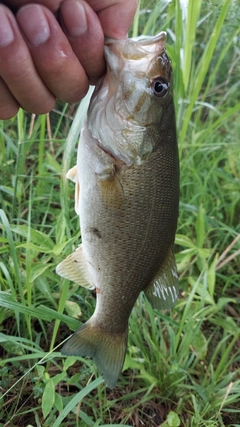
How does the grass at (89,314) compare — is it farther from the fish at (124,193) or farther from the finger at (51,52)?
the finger at (51,52)

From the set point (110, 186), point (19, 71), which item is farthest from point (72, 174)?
point (19, 71)

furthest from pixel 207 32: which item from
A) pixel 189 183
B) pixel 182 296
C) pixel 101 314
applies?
pixel 101 314

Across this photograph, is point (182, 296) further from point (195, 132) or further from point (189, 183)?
point (195, 132)

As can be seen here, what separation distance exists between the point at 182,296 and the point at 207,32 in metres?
1.69

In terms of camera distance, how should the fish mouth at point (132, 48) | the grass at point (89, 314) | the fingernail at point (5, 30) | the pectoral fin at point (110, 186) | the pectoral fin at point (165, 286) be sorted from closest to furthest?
the fingernail at point (5, 30) → the fish mouth at point (132, 48) → the pectoral fin at point (110, 186) → the pectoral fin at point (165, 286) → the grass at point (89, 314)

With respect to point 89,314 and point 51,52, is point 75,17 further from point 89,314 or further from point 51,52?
point 89,314

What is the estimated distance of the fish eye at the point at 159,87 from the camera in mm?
1230

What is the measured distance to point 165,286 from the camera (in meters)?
1.42

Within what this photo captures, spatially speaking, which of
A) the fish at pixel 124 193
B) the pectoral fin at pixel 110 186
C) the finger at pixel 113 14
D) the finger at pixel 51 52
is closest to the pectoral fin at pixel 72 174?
the fish at pixel 124 193

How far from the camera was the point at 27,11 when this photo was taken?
41.0 inches

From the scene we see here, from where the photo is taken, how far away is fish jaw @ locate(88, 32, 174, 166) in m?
1.18

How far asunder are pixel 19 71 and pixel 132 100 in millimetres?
319

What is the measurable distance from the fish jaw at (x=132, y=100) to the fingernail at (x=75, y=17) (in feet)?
0.30

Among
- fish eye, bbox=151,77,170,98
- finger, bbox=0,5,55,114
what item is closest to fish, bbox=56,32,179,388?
fish eye, bbox=151,77,170,98
